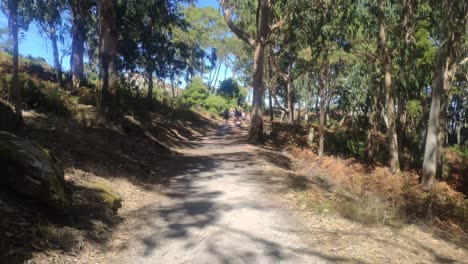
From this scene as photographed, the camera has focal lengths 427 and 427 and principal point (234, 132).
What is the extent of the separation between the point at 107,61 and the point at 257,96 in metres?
7.79

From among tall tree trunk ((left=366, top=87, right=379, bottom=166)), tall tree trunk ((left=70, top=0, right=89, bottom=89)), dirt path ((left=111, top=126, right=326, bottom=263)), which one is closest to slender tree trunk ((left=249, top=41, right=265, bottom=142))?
tall tree trunk ((left=366, top=87, right=379, bottom=166))

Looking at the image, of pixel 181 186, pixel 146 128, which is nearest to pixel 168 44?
pixel 146 128

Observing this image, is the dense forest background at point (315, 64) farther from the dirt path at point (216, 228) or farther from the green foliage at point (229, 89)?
the green foliage at point (229, 89)

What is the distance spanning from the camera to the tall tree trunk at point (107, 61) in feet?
46.1

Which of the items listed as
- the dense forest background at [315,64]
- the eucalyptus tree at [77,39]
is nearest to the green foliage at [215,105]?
the dense forest background at [315,64]

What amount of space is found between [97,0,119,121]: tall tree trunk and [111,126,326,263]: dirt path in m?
4.53

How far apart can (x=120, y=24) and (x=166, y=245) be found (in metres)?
17.4

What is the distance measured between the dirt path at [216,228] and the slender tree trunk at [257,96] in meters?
8.74

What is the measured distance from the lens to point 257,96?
781 inches

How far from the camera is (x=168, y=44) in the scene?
29812 millimetres

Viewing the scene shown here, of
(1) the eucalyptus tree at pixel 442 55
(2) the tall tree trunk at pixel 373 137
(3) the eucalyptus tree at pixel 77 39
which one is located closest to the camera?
(1) the eucalyptus tree at pixel 442 55

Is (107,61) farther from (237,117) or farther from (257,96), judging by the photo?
(237,117)

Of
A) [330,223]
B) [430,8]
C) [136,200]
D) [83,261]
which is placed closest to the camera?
[83,261]

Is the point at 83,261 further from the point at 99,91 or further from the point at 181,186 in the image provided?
the point at 99,91
